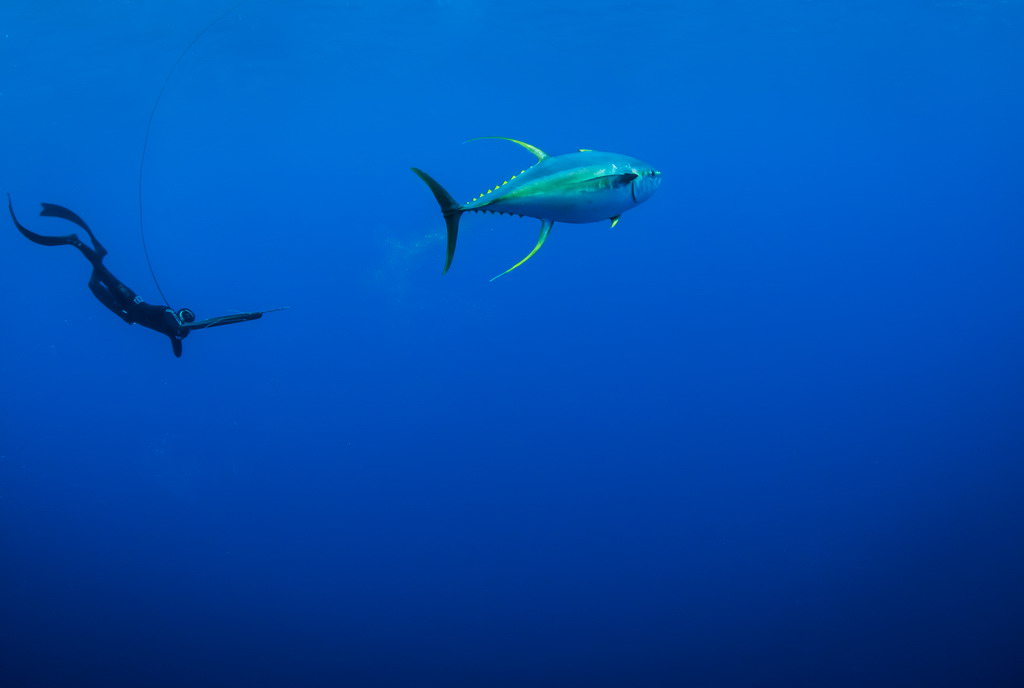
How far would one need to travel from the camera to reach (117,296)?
484cm

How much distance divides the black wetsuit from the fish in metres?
3.25

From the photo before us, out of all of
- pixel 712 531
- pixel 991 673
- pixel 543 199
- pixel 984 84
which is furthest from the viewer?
pixel 984 84

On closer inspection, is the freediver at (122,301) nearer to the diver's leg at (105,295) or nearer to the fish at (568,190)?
the diver's leg at (105,295)

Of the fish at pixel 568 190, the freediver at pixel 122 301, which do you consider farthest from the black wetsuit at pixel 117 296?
the fish at pixel 568 190

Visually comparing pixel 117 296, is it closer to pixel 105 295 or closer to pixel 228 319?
pixel 105 295

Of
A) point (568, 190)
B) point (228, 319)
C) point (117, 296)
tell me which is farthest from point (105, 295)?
point (568, 190)

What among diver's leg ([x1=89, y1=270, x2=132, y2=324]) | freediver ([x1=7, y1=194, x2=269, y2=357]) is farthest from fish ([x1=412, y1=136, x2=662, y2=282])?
diver's leg ([x1=89, y1=270, x2=132, y2=324])

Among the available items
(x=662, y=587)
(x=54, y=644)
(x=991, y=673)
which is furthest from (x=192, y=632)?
(x=991, y=673)

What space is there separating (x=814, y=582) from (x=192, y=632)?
943 cm

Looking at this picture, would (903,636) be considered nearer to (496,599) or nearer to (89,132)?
(496,599)

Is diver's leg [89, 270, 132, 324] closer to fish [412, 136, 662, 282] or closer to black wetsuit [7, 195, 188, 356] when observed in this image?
black wetsuit [7, 195, 188, 356]

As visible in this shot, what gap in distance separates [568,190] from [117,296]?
4316 mm

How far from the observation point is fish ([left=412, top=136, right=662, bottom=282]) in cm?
239

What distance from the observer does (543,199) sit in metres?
2.40
